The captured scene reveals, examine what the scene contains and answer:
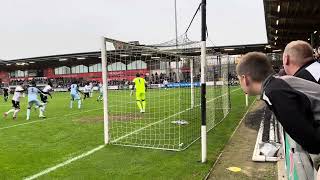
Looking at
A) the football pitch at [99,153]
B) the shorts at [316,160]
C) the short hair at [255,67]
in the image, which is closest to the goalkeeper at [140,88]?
the football pitch at [99,153]

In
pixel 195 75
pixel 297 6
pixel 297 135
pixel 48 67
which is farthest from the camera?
pixel 48 67

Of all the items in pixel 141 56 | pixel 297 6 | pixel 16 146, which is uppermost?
pixel 297 6

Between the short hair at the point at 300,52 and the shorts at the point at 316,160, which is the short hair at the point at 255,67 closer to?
the shorts at the point at 316,160

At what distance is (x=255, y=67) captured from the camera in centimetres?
277

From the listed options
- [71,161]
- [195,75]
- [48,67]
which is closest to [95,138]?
[71,161]

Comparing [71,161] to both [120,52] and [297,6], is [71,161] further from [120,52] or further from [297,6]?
[297,6]

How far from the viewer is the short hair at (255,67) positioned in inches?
109

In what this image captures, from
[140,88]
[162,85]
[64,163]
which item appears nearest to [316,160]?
[64,163]

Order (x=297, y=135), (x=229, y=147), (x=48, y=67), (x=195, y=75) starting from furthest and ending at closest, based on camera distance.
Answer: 1. (x=48, y=67)
2. (x=195, y=75)
3. (x=229, y=147)
4. (x=297, y=135)

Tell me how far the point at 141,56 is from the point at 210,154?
169 inches

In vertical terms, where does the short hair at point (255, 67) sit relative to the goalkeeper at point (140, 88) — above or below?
above

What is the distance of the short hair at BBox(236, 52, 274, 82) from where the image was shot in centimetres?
277

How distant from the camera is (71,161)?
29.9ft

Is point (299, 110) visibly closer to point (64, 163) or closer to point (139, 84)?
point (64, 163)
